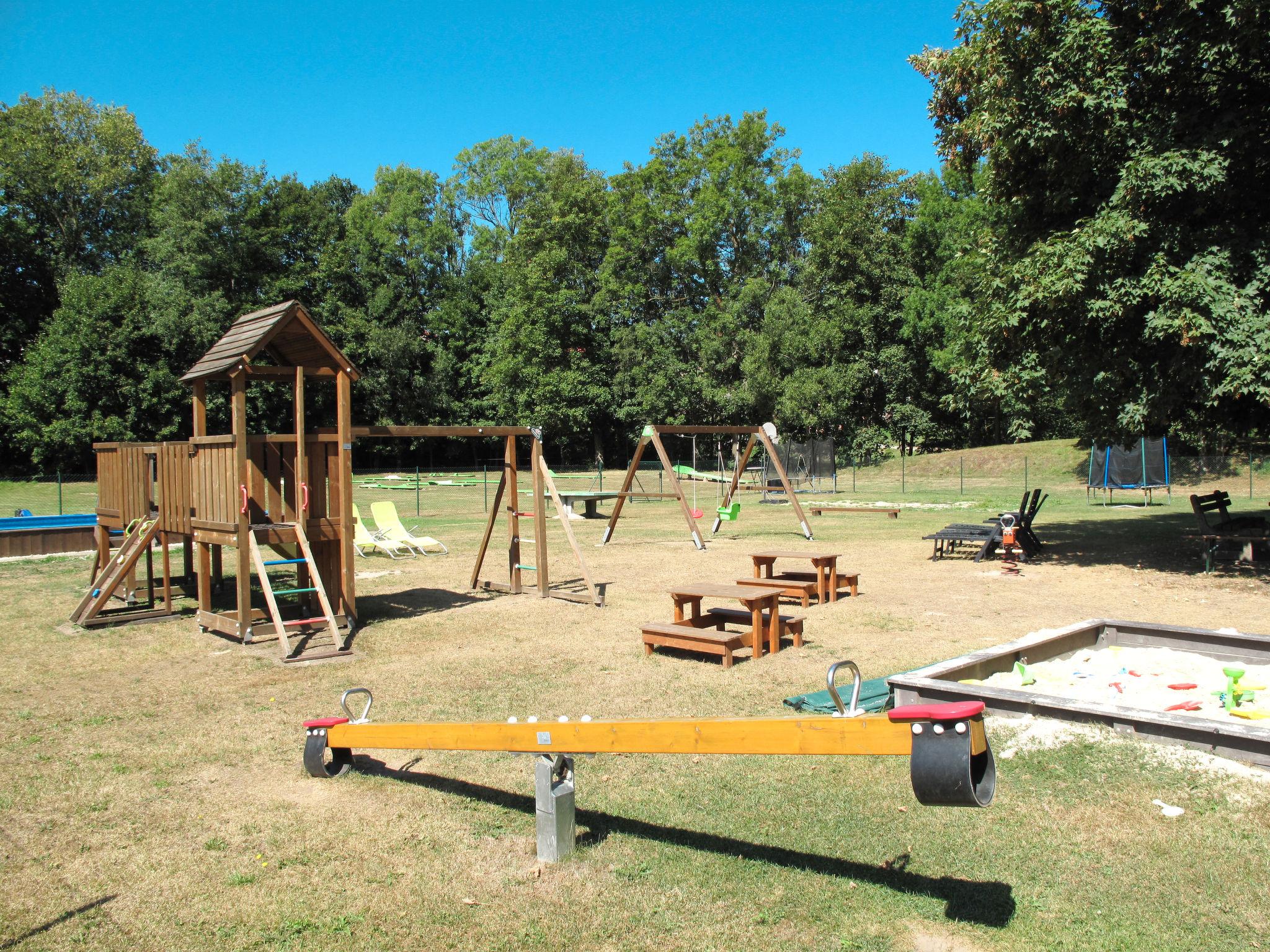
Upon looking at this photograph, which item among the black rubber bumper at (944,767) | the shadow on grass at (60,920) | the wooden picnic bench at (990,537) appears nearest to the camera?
the black rubber bumper at (944,767)

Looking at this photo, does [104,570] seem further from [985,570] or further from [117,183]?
[117,183]

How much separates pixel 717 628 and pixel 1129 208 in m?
8.73

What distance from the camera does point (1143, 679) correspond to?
6.95 meters

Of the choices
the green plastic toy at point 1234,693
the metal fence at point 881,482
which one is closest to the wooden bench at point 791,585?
the green plastic toy at point 1234,693

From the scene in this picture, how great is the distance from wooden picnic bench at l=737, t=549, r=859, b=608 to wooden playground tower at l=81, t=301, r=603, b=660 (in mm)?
2230

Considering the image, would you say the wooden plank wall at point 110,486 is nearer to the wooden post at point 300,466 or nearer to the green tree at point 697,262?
the wooden post at point 300,466

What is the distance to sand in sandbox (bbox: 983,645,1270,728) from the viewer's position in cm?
633

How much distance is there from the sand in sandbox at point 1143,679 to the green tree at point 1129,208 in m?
5.96

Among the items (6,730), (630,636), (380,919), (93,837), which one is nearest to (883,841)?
(380,919)

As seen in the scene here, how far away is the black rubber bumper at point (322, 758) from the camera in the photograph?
548cm

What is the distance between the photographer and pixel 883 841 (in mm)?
4512

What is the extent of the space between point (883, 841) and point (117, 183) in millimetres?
59255

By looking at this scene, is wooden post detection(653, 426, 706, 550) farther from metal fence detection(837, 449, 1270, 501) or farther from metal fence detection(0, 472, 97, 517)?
metal fence detection(837, 449, 1270, 501)

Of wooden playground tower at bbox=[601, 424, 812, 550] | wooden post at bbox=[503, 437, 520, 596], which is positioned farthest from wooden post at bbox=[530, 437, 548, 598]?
wooden playground tower at bbox=[601, 424, 812, 550]
